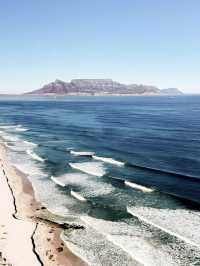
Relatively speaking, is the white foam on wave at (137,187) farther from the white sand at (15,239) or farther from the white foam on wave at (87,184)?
the white sand at (15,239)

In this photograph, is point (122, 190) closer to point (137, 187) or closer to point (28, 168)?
point (137, 187)

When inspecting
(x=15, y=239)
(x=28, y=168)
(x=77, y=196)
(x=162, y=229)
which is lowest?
(x=162, y=229)

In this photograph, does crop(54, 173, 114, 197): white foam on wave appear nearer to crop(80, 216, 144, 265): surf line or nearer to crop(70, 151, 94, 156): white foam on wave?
crop(80, 216, 144, 265): surf line

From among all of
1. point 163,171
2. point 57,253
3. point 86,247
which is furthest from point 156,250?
point 163,171

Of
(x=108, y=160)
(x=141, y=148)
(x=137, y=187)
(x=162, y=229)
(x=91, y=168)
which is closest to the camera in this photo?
Answer: (x=162, y=229)

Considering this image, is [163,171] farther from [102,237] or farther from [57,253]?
[57,253]

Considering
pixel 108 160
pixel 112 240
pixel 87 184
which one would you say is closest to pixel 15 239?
pixel 112 240

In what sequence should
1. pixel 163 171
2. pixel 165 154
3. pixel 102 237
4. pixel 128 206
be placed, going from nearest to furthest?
pixel 102 237
pixel 128 206
pixel 163 171
pixel 165 154

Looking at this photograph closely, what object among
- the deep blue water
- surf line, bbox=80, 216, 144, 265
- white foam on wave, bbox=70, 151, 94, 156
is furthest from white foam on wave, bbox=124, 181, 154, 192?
white foam on wave, bbox=70, 151, 94, 156
